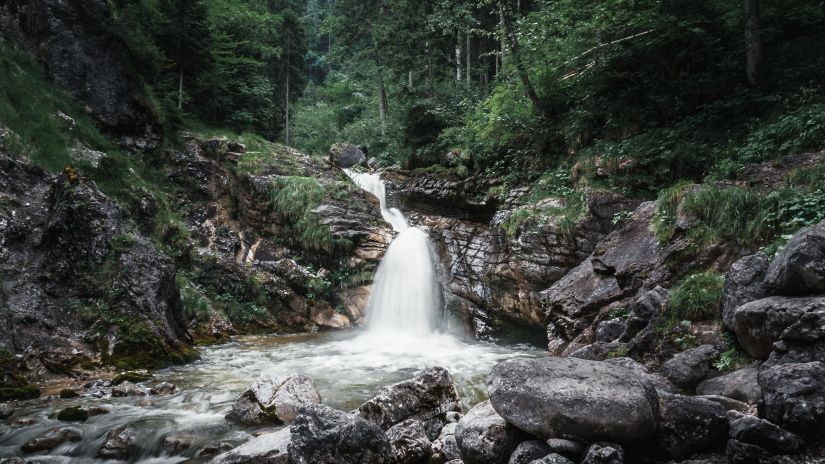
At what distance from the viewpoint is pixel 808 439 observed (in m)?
3.29

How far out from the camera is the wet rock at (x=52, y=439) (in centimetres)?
536

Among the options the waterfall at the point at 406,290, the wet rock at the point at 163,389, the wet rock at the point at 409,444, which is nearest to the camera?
the wet rock at the point at 409,444

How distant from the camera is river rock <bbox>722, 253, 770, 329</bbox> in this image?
5.33m

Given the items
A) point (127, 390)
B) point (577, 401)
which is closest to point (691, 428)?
point (577, 401)

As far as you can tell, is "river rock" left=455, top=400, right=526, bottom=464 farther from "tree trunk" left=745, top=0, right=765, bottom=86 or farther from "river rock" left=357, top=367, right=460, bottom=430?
"tree trunk" left=745, top=0, right=765, bottom=86

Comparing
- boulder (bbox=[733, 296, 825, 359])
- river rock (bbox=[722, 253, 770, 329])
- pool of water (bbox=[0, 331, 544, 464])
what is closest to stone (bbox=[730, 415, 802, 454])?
boulder (bbox=[733, 296, 825, 359])

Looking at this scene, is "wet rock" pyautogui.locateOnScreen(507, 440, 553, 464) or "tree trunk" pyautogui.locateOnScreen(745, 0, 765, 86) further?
"tree trunk" pyautogui.locateOnScreen(745, 0, 765, 86)

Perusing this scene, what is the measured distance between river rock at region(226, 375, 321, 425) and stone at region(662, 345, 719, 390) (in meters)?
4.73

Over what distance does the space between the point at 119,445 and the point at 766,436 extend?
6649 mm

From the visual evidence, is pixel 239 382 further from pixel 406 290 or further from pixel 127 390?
pixel 406 290

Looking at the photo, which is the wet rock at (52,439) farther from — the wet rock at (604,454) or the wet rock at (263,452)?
the wet rock at (604,454)

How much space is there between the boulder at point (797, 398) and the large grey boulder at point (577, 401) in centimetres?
86

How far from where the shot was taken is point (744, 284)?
17.9ft

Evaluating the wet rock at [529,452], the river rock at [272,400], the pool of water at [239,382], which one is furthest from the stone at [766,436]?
the river rock at [272,400]
